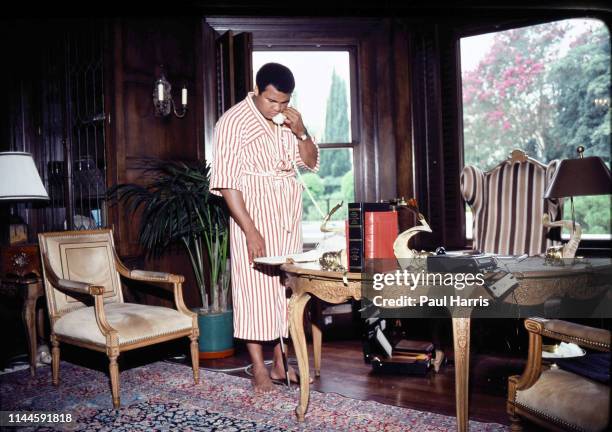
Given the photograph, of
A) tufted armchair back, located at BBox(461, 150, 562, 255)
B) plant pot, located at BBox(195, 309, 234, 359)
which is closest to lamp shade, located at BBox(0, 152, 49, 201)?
plant pot, located at BBox(195, 309, 234, 359)

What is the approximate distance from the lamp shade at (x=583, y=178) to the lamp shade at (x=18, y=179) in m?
3.04

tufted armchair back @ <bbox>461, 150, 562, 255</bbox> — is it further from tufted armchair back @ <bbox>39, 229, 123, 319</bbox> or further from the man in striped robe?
tufted armchair back @ <bbox>39, 229, 123, 319</bbox>

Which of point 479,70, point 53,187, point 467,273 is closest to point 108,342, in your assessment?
point 467,273

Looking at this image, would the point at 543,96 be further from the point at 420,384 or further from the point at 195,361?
the point at 195,361

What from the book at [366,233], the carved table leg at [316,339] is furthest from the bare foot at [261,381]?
the book at [366,233]

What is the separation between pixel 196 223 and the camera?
3736 mm

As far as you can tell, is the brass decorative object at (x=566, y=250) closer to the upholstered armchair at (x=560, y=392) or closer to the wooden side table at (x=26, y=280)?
the upholstered armchair at (x=560, y=392)

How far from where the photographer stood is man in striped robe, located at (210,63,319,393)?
275 centimetres

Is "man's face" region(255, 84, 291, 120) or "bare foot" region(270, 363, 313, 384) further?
"bare foot" region(270, 363, 313, 384)

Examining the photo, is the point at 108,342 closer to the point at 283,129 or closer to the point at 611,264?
the point at 283,129

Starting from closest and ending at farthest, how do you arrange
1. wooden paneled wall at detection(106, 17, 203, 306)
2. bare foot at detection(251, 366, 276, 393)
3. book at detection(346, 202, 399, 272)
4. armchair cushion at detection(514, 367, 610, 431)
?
armchair cushion at detection(514, 367, 610, 431)
book at detection(346, 202, 399, 272)
bare foot at detection(251, 366, 276, 393)
wooden paneled wall at detection(106, 17, 203, 306)

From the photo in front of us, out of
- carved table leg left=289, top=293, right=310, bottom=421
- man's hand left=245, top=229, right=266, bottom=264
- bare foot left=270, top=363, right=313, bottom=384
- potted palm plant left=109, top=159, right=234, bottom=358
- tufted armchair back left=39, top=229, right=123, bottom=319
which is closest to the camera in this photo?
carved table leg left=289, top=293, right=310, bottom=421

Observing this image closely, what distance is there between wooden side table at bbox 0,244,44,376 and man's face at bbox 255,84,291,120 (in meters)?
1.73

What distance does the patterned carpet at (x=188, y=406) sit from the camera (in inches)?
94.7
